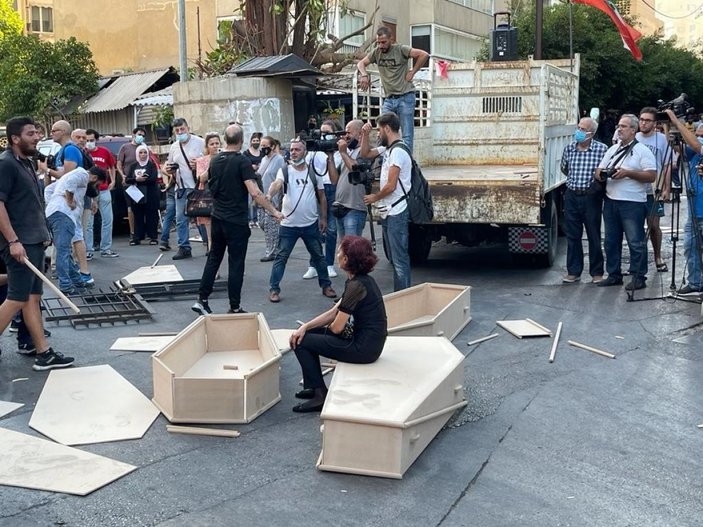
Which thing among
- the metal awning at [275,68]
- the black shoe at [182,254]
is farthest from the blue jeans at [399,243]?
the metal awning at [275,68]

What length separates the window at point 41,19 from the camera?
45.6 m

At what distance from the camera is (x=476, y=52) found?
119 feet

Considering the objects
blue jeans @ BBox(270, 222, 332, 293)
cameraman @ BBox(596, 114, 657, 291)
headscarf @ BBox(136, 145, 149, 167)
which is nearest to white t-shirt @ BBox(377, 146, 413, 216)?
blue jeans @ BBox(270, 222, 332, 293)

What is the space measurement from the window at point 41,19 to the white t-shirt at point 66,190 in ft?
129

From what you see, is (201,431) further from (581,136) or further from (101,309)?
(581,136)

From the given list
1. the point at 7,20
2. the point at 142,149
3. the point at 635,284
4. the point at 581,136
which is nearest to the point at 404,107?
the point at 581,136

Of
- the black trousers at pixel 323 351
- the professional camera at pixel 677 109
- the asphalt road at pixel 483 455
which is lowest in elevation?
the asphalt road at pixel 483 455

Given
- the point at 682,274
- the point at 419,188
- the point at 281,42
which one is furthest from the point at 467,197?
the point at 281,42

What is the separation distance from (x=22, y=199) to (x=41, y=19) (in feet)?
141

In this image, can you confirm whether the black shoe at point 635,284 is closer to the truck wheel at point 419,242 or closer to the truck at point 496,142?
the truck at point 496,142

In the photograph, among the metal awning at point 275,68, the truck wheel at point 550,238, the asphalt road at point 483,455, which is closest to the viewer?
the asphalt road at point 483,455

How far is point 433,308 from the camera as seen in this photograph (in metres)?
8.52

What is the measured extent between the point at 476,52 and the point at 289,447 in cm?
3283

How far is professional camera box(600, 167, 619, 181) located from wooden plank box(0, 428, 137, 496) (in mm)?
6486
